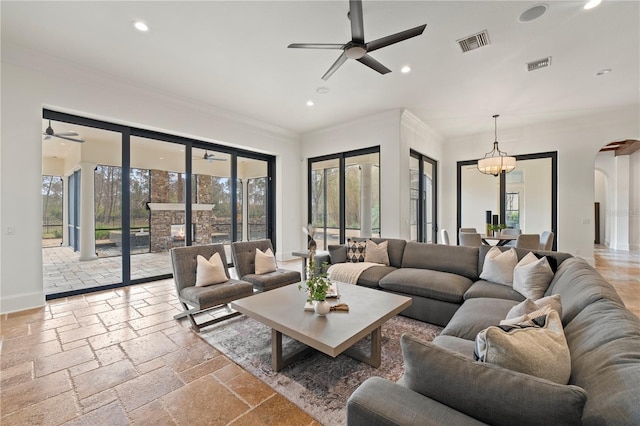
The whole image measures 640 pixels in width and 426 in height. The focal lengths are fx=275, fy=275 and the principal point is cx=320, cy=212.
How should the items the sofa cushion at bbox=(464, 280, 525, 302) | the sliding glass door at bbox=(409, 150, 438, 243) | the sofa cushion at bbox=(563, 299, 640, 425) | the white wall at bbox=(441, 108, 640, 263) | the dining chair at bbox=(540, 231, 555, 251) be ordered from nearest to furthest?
1. the sofa cushion at bbox=(563, 299, 640, 425)
2. the sofa cushion at bbox=(464, 280, 525, 302)
3. the dining chair at bbox=(540, 231, 555, 251)
4. the white wall at bbox=(441, 108, 640, 263)
5. the sliding glass door at bbox=(409, 150, 438, 243)

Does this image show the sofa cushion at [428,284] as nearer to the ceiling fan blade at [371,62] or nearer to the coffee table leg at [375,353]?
the coffee table leg at [375,353]

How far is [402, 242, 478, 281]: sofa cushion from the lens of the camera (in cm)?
353

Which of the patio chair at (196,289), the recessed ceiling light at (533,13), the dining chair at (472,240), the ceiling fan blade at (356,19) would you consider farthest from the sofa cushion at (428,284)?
the recessed ceiling light at (533,13)

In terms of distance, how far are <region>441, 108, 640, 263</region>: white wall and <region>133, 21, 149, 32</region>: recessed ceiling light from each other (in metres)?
6.49

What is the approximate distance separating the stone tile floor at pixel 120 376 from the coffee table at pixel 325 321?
0.43 m

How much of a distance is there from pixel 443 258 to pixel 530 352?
2.80 metres

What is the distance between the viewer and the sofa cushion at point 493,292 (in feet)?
8.99

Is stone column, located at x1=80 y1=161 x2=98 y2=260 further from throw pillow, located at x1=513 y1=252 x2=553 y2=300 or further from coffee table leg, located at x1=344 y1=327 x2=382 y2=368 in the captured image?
throw pillow, located at x1=513 y1=252 x2=553 y2=300

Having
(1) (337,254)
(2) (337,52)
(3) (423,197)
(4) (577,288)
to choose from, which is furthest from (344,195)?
(4) (577,288)

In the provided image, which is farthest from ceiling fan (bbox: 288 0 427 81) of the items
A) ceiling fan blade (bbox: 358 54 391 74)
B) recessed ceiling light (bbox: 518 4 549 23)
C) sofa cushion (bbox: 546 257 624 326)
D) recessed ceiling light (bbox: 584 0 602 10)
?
sofa cushion (bbox: 546 257 624 326)

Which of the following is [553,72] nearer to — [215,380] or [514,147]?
[514,147]

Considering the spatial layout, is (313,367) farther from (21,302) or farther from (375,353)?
(21,302)

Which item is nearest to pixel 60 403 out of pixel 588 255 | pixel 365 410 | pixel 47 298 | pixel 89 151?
pixel 365 410

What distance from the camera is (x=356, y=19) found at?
2359 millimetres
